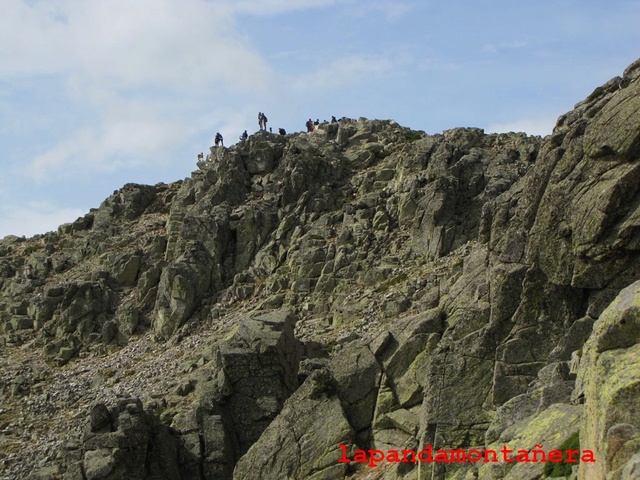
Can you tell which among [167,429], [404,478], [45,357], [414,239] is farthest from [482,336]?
[45,357]

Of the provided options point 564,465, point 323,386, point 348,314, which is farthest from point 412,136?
point 564,465

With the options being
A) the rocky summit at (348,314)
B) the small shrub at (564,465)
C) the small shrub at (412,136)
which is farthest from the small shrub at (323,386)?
the small shrub at (412,136)

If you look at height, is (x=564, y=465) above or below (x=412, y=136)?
below

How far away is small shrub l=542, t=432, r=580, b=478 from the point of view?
2025 cm

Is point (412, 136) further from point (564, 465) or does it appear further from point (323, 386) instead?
point (564, 465)

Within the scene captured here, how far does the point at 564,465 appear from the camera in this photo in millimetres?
20422

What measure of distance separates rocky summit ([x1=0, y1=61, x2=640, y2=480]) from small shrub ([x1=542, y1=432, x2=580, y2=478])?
0.06m

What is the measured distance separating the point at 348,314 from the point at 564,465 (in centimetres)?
4437

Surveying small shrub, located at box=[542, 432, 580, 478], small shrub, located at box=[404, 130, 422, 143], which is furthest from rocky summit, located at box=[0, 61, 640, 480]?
small shrub, located at box=[404, 130, 422, 143]

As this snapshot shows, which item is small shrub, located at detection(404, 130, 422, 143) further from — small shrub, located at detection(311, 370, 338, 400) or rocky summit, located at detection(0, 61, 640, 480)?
small shrub, located at detection(311, 370, 338, 400)

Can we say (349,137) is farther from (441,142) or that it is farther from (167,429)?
(167,429)

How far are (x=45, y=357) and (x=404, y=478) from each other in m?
56.2

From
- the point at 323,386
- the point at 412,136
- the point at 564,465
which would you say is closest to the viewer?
the point at 564,465

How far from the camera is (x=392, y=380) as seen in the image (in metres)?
41.0
